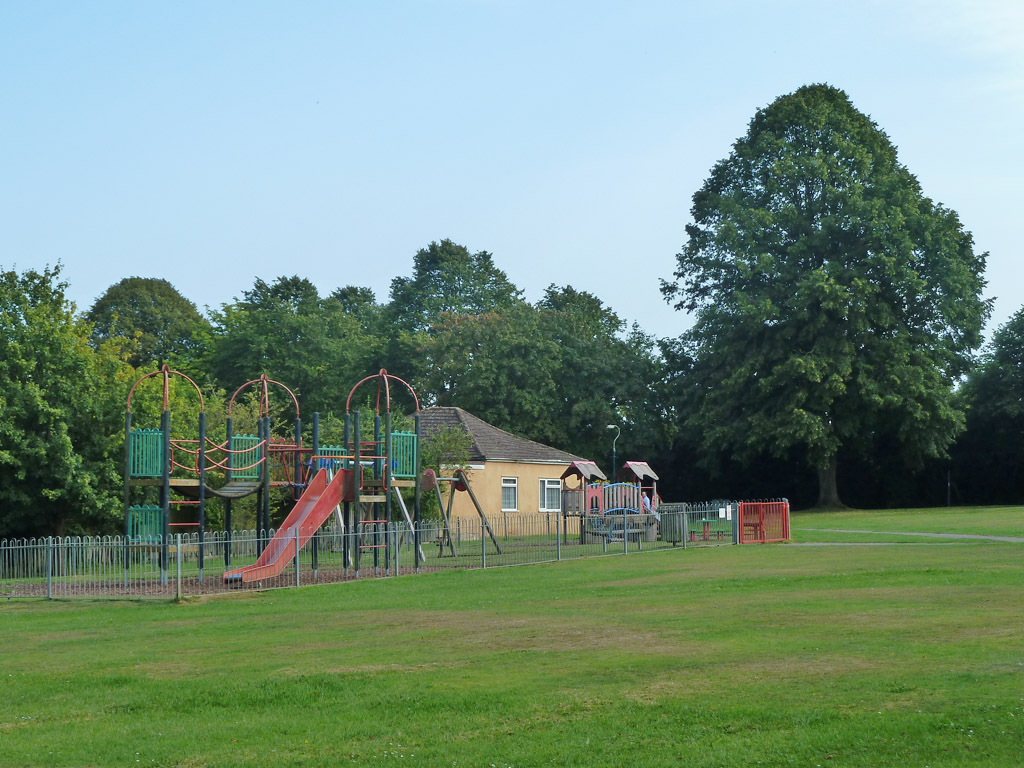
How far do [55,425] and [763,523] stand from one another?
2170 centimetres

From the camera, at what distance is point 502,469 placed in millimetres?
52250

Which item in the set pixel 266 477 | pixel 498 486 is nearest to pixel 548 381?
pixel 498 486

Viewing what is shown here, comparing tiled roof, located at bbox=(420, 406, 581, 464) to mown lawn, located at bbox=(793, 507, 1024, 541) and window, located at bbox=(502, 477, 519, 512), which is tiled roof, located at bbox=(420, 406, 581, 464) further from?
mown lawn, located at bbox=(793, 507, 1024, 541)

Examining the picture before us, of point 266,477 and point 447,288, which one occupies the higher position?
point 447,288

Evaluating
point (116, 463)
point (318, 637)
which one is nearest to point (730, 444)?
→ point (116, 463)

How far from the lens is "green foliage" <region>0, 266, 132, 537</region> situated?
1403 inches

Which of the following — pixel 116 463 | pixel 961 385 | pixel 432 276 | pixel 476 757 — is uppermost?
pixel 432 276

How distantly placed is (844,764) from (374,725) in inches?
158

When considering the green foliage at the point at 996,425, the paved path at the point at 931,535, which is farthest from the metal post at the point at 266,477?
the green foliage at the point at 996,425

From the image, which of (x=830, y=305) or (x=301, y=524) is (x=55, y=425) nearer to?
(x=301, y=524)

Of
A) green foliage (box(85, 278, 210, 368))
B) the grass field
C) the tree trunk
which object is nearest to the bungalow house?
the tree trunk

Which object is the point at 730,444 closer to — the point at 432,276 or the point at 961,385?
the point at 961,385

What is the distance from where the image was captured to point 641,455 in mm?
66500

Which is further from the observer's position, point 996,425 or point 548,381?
point 996,425
